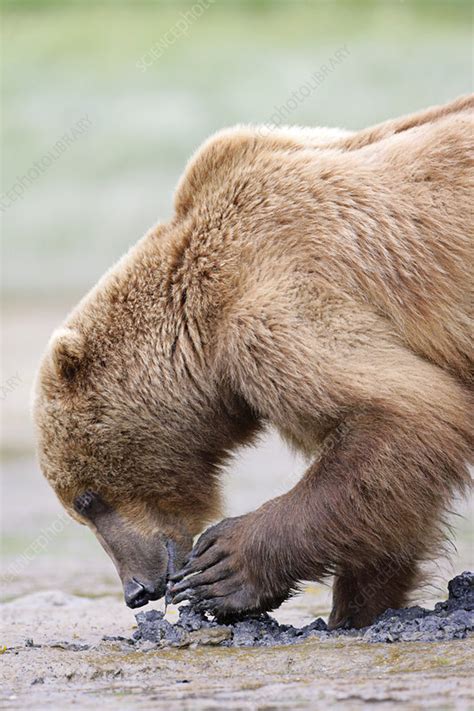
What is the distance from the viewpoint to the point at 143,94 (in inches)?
1223

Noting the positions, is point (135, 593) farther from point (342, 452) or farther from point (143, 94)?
point (143, 94)

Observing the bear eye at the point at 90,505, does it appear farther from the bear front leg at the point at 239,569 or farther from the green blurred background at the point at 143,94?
the green blurred background at the point at 143,94

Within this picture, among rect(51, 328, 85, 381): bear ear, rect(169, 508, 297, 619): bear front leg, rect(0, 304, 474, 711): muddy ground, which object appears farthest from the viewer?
rect(51, 328, 85, 381): bear ear

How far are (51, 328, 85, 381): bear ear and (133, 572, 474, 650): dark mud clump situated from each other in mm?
1290

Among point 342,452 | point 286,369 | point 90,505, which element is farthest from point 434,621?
point 90,505

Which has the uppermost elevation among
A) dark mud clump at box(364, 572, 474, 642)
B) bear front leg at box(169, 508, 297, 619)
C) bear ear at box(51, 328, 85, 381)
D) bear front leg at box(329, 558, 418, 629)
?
bear ear at box(51, 328, 85, 381)

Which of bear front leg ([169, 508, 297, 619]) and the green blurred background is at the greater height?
the green blurred background

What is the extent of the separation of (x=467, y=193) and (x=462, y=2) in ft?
101

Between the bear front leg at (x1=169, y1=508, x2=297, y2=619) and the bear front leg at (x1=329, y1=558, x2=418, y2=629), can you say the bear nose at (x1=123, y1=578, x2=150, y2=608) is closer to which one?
the bear front leg at (x1=169, y1=508, x2=297, y2=619)

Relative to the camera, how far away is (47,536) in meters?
11.5

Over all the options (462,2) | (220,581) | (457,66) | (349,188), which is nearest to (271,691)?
(220,581)

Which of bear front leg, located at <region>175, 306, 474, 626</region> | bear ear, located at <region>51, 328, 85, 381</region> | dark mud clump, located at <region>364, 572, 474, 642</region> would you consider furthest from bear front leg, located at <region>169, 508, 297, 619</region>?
bear ear, located at <region>51, 328, 85, 381</region>

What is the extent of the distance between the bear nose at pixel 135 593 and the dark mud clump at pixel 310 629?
0.11 metres

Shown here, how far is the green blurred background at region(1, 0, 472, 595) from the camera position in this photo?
27.7 meters
